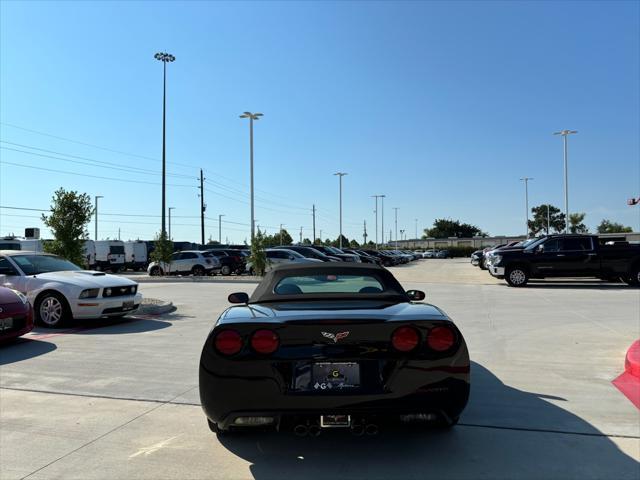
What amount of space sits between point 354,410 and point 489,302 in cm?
1184

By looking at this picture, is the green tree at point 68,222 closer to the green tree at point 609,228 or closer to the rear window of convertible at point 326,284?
the rear window of convertible at point 326,284

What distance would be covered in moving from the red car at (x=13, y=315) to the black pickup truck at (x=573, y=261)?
16.7 meters

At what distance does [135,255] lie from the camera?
40562 mm

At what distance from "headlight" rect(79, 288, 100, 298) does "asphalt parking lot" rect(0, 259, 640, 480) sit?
1.41 meters

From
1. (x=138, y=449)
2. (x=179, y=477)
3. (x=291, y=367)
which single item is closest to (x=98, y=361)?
(x=138, y=449)

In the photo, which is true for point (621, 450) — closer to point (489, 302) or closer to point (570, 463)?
point (570, 463)

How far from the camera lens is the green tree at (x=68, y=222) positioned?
14906 millimetres

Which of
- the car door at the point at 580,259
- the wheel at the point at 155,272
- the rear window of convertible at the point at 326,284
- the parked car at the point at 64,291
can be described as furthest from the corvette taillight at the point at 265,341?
the wheel at the point at 155,272

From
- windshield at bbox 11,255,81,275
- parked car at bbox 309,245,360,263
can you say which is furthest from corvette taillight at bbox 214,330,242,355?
parked car at bbox 309,245,360,263

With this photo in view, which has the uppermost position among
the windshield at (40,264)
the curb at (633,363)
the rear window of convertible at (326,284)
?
the windshield at (40,264)

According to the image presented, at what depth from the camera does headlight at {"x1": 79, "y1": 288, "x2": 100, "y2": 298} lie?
979 cm

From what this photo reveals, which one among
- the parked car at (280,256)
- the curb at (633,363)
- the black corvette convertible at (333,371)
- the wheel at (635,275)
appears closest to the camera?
the black corvette convertible at (333,371)

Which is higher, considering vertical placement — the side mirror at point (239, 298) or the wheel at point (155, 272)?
the side mirror at point (239, 298)

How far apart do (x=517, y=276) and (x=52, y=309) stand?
53.3 feet
